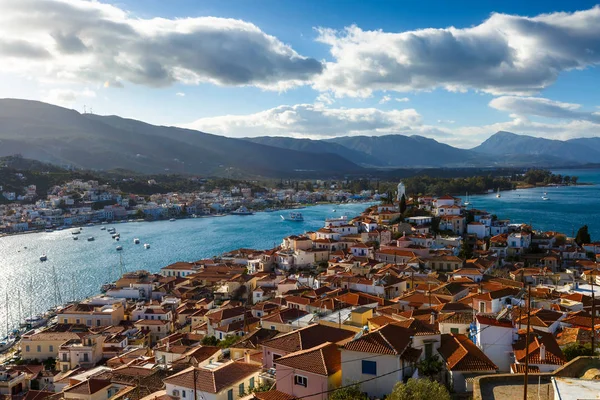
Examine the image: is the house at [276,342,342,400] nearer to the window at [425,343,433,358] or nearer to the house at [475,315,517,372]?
the window at [425,343,433,358]

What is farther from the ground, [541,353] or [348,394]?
[348,394]

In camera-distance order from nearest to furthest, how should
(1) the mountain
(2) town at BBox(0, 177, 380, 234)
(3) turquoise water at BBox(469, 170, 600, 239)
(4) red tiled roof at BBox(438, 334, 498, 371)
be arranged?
(4) red tiled roof at BBox(438, 334, 498, 371), (3) turquoise water at BBox(469, 170, 600, 239), (2) town at BBox(0, 177, 380, 234), (1) the mountain

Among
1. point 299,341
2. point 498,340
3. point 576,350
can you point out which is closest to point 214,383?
point 299,341

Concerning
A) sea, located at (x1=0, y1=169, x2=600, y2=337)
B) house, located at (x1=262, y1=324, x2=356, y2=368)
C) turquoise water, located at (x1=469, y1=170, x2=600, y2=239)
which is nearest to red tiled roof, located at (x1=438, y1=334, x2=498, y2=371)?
house, located at (x1=262, y1=324, x2=356, y2=368)

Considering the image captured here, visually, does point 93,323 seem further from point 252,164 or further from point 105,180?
point 252,164

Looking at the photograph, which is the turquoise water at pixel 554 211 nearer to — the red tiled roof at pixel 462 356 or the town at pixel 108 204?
the town at pixel 108 204

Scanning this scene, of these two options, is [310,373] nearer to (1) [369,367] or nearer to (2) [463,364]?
(1) [369,367]
